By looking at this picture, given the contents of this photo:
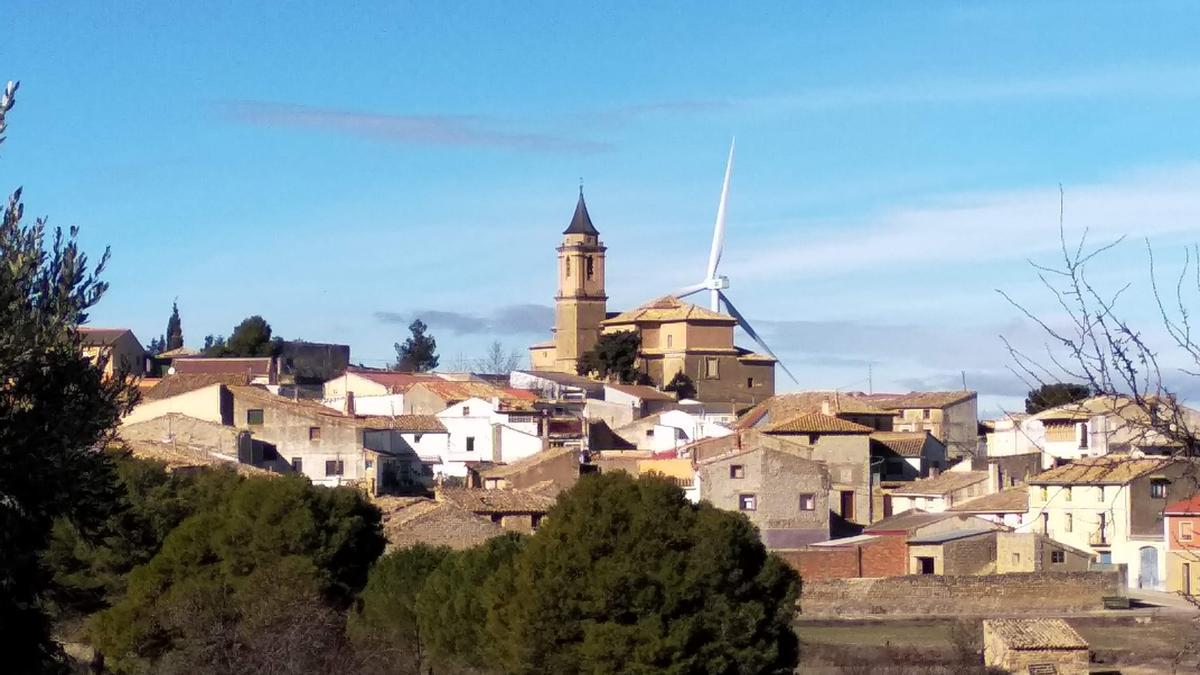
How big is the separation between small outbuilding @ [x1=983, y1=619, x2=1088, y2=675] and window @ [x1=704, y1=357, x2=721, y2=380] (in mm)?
68083

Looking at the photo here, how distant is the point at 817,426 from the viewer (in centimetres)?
5716

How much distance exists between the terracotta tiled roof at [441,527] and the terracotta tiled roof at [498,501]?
0.95 meters

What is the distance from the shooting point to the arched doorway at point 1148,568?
45938 millimetres

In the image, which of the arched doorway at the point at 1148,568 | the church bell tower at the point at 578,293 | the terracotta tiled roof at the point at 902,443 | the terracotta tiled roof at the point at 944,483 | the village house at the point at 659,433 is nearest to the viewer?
the arched doorway at the point at 1148,568

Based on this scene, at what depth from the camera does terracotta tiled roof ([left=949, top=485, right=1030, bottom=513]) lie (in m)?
50.2

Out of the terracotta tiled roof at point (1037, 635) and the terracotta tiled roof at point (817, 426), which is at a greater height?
the terracotta tiled roof at point (817, 426)

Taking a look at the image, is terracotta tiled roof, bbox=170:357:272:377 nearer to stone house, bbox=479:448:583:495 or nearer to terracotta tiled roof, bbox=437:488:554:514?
stone house, bbox=479:448:583:495

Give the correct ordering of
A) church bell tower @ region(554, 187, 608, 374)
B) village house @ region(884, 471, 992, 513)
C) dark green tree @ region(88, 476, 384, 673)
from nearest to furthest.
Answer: dark green tree @ region(88, 476, 384, 673), village house @ region(884, 471, 992, 513), church bell tower @ region(554, 187, 608, 374)

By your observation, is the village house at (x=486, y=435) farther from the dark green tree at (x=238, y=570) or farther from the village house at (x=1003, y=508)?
the dark green tree at (x=238, y=570)

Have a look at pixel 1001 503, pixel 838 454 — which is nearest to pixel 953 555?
pixel 1001 503

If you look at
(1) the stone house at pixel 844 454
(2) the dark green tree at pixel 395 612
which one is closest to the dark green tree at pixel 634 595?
(2) the dark green tree at pixel 395 612

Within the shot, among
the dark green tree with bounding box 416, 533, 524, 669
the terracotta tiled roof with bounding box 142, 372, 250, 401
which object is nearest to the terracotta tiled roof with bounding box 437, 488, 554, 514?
the dark green tree with bounding box 416, 533, 524, 669

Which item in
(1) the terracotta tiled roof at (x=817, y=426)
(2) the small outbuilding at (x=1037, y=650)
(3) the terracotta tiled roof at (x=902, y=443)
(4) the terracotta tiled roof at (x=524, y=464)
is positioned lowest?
(2) the small outbuilding at (x=1037, y=650)

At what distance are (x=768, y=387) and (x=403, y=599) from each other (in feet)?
238
